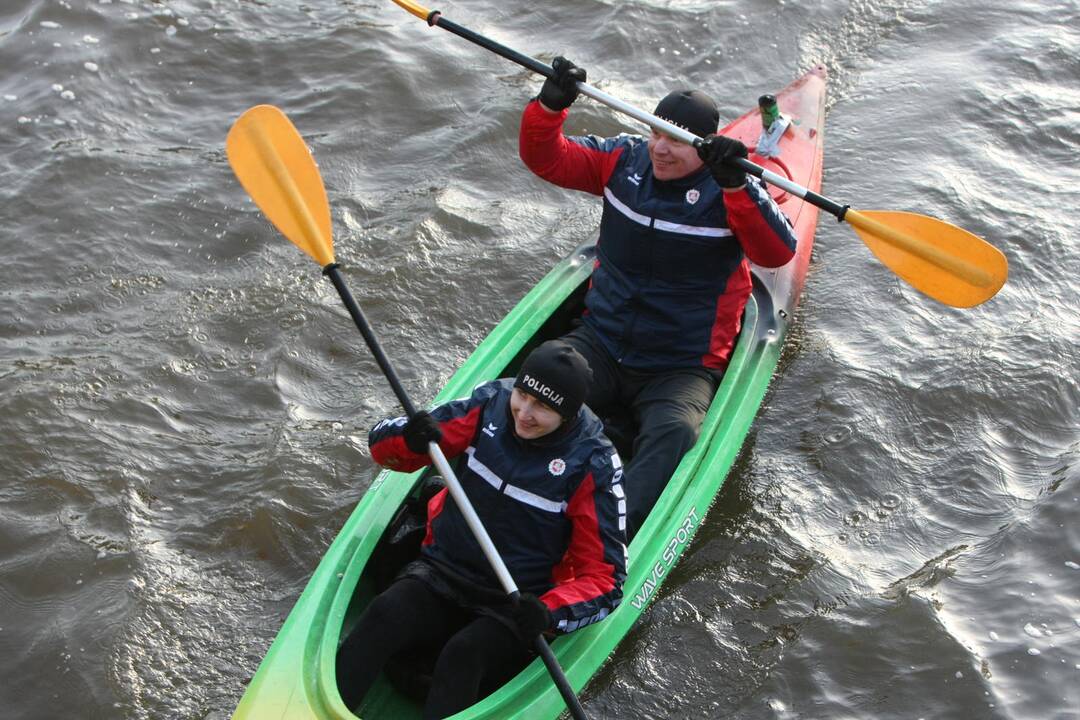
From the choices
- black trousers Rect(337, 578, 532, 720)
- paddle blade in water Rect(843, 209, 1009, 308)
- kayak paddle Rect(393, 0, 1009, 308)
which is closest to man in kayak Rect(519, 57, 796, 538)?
kayak paddle Rect(393, 0, 1009, 308)

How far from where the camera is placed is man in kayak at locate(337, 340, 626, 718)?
3814mm

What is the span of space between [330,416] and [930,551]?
272 cm

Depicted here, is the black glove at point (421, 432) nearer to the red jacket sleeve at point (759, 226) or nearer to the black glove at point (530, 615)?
the black glove at point (530, 615)

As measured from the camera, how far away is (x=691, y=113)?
15.8 ft

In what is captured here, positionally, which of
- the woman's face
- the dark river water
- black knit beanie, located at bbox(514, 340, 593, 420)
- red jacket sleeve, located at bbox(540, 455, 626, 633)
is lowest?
the dark river water

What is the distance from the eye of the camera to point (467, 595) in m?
4.00

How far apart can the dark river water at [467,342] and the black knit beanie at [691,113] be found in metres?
1.60

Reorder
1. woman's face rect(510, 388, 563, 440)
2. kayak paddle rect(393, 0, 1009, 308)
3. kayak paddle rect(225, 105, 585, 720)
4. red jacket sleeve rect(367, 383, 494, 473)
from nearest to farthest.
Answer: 1. woman's face rect(510, 388, 563, 440)
2. red jacket sleeve rect(367, 383, 494, 473)
3. kayak paddle rect(225, 105, 585, 720)
4. kayak paddle rect(393, 0, 1009, 308)

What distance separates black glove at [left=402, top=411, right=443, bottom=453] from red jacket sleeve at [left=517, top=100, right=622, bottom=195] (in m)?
1.58

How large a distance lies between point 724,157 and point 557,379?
1302 mm

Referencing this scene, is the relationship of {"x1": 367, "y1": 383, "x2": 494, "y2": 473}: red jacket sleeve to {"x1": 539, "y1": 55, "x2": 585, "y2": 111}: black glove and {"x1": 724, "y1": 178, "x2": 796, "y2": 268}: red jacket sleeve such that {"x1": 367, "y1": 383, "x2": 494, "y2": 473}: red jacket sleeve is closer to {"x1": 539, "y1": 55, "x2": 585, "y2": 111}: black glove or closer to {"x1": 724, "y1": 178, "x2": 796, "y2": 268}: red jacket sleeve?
{"x1": 724, "y1": 178, "x2": 796, "y2": 268}: red jacket sleeve

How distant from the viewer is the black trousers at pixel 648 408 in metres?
4.62

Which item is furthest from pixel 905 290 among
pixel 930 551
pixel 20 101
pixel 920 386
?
pixel 20 101

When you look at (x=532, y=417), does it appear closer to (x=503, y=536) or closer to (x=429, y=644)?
(x=503, y=536)
